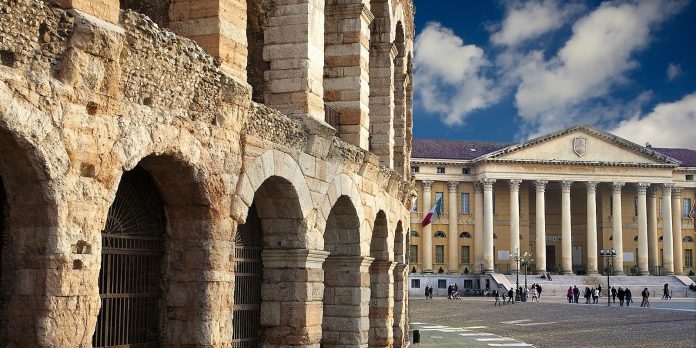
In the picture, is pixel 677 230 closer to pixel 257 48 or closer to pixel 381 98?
pixel 381 98

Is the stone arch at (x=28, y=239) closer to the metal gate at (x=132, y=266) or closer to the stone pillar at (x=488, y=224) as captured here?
the metal gate at (x=132, y=266)

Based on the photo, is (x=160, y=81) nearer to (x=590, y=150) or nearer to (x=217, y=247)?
(x=217, y=247)

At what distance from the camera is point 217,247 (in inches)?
371

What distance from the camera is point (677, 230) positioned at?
74.1m

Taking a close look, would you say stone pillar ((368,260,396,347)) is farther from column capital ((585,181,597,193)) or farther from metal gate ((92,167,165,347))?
column capital ((585,181,597,193))

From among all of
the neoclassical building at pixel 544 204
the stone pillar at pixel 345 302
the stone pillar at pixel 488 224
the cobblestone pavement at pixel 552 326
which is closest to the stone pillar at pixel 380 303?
the stone pillar at pixel 345 302

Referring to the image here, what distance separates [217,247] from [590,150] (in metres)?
64.9

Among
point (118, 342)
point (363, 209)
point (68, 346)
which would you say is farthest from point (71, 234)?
point (363, 209)

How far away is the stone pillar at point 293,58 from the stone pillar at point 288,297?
2061mm

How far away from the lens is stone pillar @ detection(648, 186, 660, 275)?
73000mm

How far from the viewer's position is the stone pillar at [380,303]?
1689 centimetres

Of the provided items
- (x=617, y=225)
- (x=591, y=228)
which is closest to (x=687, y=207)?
(x=617, y=225)

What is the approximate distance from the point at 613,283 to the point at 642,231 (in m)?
6.69

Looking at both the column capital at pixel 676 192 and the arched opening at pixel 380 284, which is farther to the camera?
the column capital at pixel 676 192
